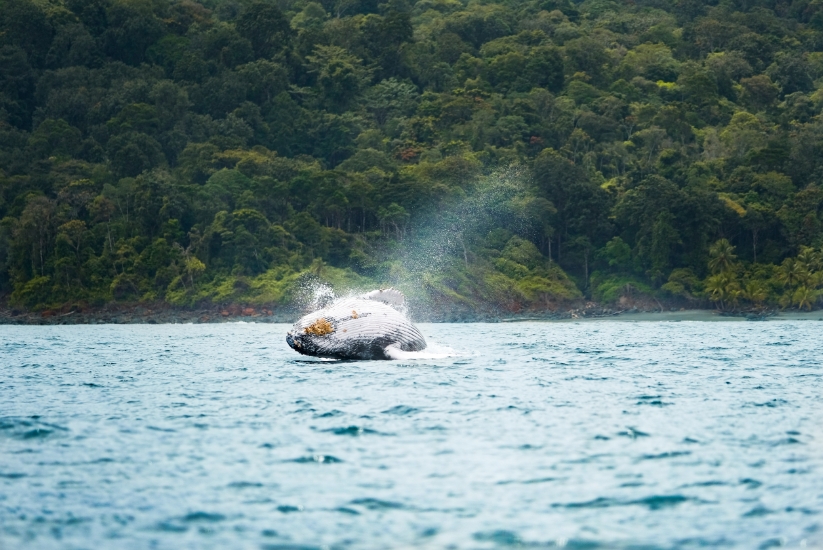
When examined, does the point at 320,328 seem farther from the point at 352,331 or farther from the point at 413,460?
the point at 413,460

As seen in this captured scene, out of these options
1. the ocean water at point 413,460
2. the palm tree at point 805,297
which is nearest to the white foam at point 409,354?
the ocean water at point 413,460

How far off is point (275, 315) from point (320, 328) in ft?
262

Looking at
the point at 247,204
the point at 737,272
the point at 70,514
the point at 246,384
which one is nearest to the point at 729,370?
the point at 246,384

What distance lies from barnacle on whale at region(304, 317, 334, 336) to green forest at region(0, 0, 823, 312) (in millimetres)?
81079

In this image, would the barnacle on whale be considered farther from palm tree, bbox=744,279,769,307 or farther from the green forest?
palm tree, bbox=744,279,769,307

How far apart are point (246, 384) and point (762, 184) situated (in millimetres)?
106329

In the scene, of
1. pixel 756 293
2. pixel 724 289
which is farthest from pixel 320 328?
pixel 756 293

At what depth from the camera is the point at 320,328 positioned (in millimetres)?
27609

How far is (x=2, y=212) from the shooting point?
12938cm

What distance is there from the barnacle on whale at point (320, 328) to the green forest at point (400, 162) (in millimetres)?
81079

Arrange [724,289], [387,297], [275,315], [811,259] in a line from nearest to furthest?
[387,297] → [275,315] → [724,289] → [811,259]

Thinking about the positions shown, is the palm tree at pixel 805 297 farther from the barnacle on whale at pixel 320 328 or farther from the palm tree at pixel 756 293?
the barnacle on whale at pixel 320 328

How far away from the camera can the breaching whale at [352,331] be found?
27.5 meters

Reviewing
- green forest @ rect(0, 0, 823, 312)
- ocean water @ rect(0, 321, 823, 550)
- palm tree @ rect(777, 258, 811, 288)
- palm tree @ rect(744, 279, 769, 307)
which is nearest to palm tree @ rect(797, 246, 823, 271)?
green forest @ rect(0, 0, 823, 312)
